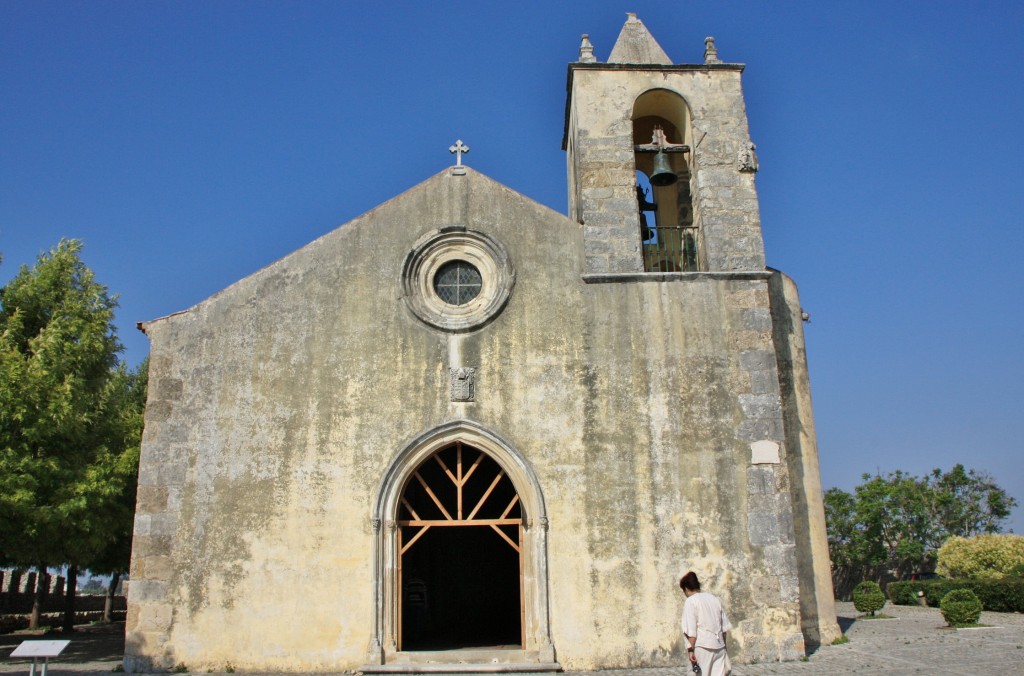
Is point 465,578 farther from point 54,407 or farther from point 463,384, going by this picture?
point 54,407

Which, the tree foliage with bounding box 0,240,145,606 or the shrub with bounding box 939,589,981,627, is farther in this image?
the shrub with bounding box 939,589,981,627

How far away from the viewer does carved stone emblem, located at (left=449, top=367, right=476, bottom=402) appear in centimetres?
1178

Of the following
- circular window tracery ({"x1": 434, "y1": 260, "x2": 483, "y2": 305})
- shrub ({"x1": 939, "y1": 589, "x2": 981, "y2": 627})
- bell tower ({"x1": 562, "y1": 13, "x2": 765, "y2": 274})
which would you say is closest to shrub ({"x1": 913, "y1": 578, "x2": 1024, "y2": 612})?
shrub ({"x1": 939, "y1": 589, "x2": 981, "y2": 627})

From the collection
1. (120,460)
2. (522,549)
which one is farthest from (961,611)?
(120,460)

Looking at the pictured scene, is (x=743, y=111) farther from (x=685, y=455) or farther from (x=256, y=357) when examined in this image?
Result: (x=256, y=357)

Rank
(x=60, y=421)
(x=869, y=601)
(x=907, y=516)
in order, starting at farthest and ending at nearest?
(x=907, y=516) < (x=869, y=601) < (x=60, y=421)

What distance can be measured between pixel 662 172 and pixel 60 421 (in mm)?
11004

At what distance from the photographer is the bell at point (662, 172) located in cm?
1323

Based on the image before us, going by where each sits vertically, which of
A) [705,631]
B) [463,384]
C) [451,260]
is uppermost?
[451,260]

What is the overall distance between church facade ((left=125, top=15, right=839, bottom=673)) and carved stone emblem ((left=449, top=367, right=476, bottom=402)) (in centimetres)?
4

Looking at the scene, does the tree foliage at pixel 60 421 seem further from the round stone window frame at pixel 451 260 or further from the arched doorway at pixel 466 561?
the round stone window frame at pixel 451 260

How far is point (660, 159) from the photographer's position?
13.4 metres

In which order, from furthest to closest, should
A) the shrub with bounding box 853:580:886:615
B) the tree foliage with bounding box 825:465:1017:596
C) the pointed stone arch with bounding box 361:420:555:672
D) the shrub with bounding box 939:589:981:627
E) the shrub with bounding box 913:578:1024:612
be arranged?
the tree foliage with bounding box 825:465:1017:596
the shrub with bounding box 853:580:886:615
the shrub with bounding box 913:578:1024:612
the shrub with bounding box 939:589:981:627
the pointed stone arch with bounding box 361:420:555:672

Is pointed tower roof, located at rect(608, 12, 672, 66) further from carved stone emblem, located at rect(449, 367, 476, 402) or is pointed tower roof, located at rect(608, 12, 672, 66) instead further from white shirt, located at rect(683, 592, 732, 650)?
white shirt, located at rect(683, 592, 732, 650)
